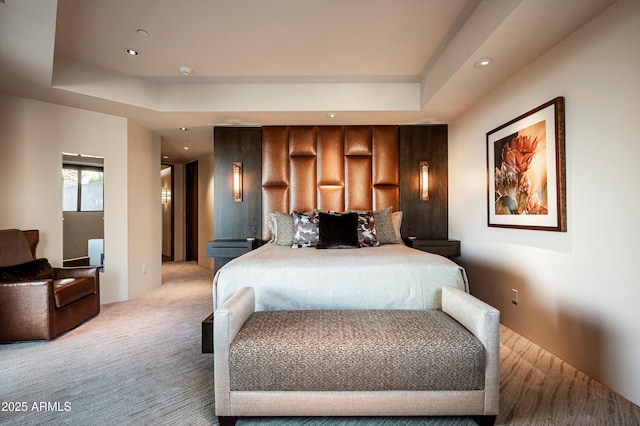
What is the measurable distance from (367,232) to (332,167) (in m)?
1.32

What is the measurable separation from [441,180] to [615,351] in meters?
2.60

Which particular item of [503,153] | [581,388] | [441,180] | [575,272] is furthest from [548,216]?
[441,180]

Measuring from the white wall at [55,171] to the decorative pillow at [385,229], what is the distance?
3.28 metres

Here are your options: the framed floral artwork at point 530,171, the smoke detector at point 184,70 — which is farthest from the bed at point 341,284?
the smoke detector at point 184,70

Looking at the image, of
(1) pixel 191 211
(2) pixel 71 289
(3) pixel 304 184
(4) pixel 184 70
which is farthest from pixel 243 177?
(1) pixel 191 211

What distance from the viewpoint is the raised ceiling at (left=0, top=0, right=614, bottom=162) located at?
2047 millimetres

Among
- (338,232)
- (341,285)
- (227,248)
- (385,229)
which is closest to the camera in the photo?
(341,285)

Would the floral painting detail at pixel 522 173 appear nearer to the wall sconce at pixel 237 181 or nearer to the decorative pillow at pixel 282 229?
the decorative pillow at pixel 282 229

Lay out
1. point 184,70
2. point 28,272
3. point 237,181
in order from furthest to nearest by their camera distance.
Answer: point 237,181
point 184,70
point 28,272

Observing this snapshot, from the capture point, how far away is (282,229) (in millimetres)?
3256

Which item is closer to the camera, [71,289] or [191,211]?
[71,289]

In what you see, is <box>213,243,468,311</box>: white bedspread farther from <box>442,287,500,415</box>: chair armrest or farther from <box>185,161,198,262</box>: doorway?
<box>185,161,198,262</box>: doorway

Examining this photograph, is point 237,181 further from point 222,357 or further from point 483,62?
point 483,62

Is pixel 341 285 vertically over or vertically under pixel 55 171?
under
